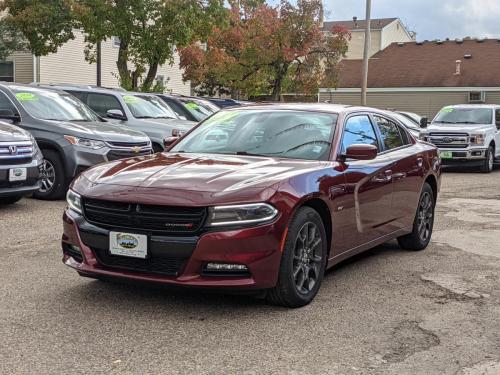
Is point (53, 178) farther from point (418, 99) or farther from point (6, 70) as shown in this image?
point (418, 99)

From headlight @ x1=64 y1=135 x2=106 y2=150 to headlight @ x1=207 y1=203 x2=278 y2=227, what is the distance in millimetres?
5966

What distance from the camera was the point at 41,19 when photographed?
20766 mm

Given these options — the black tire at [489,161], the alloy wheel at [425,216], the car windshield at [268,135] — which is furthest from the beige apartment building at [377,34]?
the car windshield at [268,135]

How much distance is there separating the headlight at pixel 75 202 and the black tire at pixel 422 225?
3655 mm

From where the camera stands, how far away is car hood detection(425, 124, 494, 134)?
17.4m

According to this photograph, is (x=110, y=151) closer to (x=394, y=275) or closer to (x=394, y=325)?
(x=394, y=275)

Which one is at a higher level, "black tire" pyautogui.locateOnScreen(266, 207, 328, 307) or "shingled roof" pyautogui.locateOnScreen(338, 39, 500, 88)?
"shingled roof" pyautogui.locateOnScreen(338, 39, 500, 88)

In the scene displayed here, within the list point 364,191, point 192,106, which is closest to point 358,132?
point 364,191

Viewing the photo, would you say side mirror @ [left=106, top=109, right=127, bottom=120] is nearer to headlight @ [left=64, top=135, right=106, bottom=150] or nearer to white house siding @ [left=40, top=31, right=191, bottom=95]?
headlight @ [left=64, top=135, right=106, bottom=150]

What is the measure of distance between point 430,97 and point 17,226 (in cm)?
3553

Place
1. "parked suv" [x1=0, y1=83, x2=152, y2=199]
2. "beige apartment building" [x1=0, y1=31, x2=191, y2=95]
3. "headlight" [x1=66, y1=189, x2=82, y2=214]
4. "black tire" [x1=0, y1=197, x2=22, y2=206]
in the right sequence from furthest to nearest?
"beige apartment building" [x1=0, y1=31, x2=191, y2=95] → "parked suv" [x1=0, y1=83, x2=152, y2=199] → "black tire" [x1=0, y1=197, x2=22, y2=206] → "headlight" [x1=66, y1=189, x2=82, y2=214]

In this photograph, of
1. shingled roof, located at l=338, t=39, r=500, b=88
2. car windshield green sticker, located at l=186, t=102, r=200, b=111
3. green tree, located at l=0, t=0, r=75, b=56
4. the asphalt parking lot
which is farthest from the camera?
shingled roof, located at l=338, t=39, r=500, b=88

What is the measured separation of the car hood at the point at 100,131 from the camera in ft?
32.8

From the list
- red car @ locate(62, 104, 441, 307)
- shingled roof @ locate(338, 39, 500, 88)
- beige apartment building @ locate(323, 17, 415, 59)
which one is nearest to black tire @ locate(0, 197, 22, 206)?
red car @ locate(62, 104, 441, 307)
